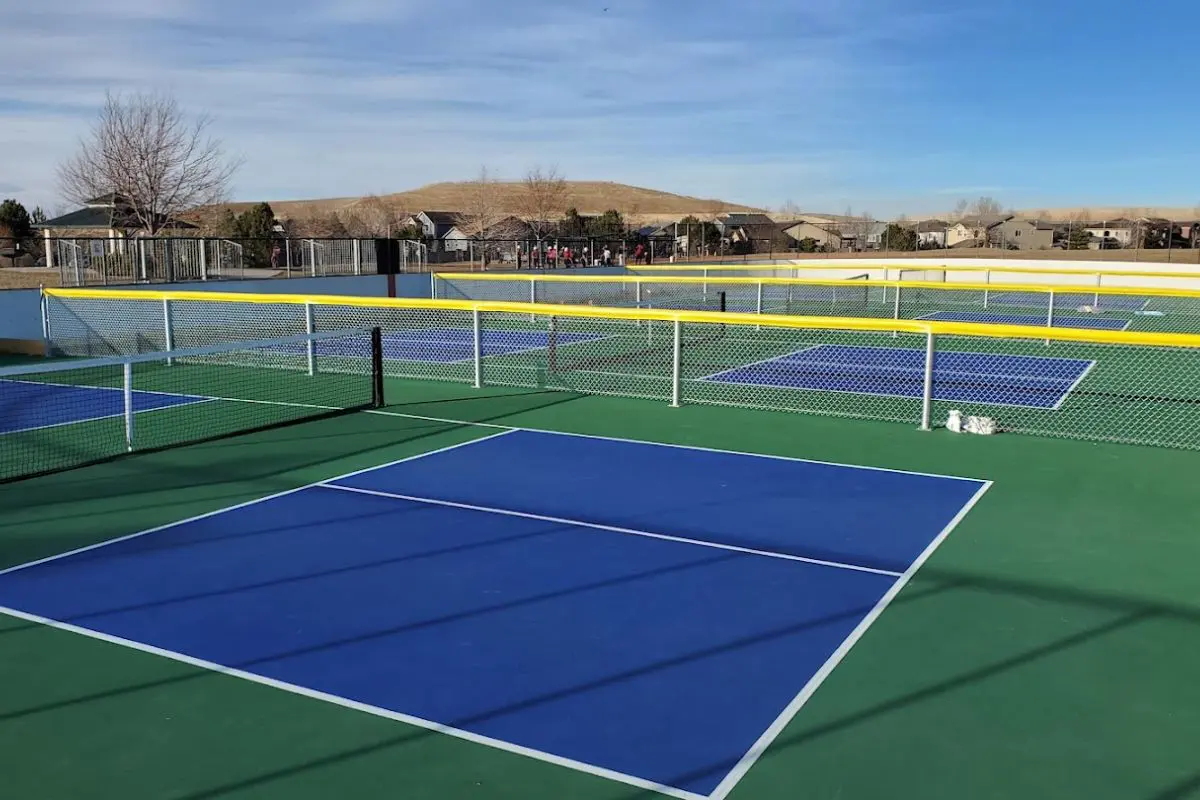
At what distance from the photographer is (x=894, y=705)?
5.52 metres

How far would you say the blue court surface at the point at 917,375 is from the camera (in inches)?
641

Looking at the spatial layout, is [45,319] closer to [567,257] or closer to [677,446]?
[677,446]

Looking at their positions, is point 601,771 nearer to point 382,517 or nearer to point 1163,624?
point 1163,624

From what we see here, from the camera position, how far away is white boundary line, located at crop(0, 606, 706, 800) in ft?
15.6

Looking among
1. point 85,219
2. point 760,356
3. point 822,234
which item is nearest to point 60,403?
point 760,356

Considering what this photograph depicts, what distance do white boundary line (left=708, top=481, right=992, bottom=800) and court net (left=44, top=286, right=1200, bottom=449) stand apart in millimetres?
5697

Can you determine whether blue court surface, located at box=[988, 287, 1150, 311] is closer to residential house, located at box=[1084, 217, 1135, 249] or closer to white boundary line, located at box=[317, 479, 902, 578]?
white boundary line, located at box=[317, 479, 902, 578]

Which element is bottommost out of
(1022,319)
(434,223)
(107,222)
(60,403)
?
(60,403)

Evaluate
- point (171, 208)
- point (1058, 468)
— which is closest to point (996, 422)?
point (1058, 468)

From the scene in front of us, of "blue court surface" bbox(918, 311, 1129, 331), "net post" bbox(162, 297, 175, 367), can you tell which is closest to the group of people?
"blue court surface" bbox(918, 311, 1129, 331)

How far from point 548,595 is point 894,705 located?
260 cm

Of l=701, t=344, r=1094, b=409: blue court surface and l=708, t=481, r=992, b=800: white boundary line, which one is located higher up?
l=701, t=344, r=1094, b=409: blue court surface

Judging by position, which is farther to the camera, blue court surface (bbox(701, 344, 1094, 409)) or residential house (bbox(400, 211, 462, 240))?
residential house (bbox(400, 211, 462, 240))

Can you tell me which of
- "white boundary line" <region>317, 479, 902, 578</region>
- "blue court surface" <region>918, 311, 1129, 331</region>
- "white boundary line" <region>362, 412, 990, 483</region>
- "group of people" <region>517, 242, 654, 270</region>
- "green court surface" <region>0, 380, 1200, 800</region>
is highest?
"group of people" <region>517, 242, 654, 270</region>
